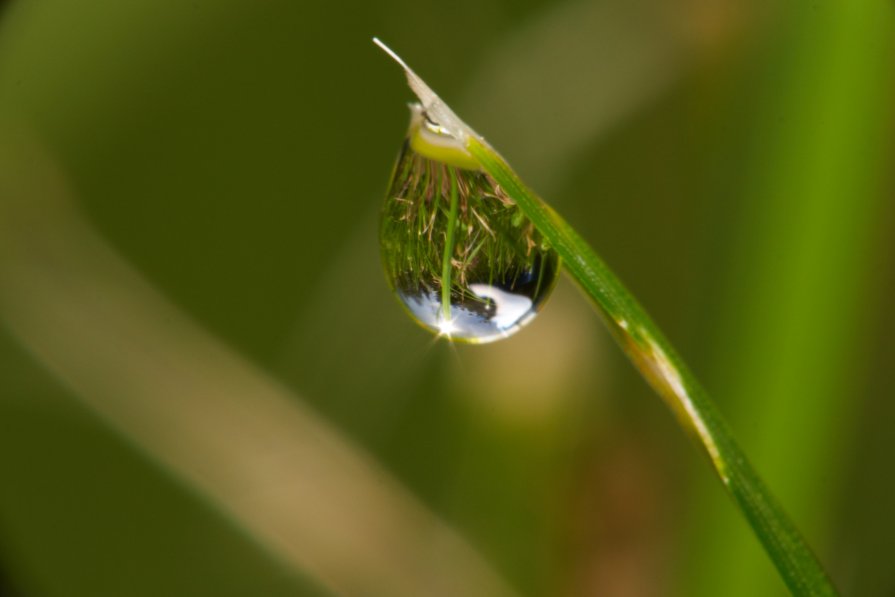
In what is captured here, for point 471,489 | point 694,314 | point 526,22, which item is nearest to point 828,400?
point 694,314

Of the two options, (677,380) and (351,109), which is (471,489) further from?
(677,380)

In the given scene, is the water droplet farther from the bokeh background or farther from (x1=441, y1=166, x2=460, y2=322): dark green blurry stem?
the bokeh background

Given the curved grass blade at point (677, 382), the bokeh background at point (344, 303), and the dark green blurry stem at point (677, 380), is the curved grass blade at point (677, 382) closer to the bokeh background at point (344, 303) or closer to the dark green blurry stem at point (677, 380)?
the dark green blurry stem at point (677, 380)

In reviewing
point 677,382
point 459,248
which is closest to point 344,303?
point 459,248

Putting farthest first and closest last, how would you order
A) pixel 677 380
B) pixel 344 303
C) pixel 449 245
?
pixel 344 303 → pixel 449 245 → pixel 677 380

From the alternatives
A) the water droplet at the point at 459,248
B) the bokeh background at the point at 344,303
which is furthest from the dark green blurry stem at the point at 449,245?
the bokeh background at the point at 344,303

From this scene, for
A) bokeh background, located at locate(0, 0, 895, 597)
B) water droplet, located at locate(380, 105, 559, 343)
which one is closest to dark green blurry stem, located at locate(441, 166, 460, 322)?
water droplet, located at locate(380, 105, 559, 343)

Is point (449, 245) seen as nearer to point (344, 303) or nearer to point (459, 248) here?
point (459, 248)
